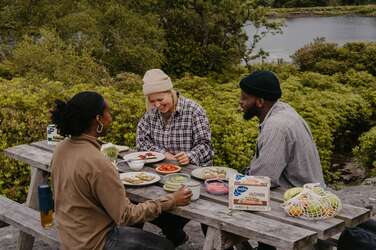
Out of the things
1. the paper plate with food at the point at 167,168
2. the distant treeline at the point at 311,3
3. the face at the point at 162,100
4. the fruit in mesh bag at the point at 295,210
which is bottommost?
the distant treeline at the point at 311,3

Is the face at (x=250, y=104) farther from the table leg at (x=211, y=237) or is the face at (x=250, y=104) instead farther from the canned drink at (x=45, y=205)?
the canned drink at (x=45, y=205)

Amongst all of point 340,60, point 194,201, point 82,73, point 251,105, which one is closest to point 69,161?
point 194,201

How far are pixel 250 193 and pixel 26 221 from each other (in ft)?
6.01

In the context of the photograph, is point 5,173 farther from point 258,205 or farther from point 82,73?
point 82,73

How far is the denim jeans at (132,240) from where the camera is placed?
3486 millimetres

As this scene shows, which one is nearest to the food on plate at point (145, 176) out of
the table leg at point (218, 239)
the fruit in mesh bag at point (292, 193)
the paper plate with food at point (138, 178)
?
the paper plate with food at point (138, 178)

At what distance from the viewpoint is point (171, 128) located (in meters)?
4.90

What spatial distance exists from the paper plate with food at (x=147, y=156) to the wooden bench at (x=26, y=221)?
828 mm

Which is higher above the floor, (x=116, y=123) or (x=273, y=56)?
(x=116, y=123)

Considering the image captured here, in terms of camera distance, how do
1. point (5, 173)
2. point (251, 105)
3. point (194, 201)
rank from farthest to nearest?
point (5, 173) < point (251, 105) < point (194, 201)

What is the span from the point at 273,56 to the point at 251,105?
23.6 meters

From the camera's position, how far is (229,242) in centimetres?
349

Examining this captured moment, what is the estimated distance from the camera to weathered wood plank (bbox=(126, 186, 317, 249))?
120 inches

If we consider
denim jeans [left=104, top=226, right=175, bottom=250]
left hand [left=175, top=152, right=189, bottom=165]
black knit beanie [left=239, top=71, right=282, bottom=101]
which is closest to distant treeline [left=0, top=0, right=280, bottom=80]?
left hand [left=175, top=152, right=189, bottom=165]
